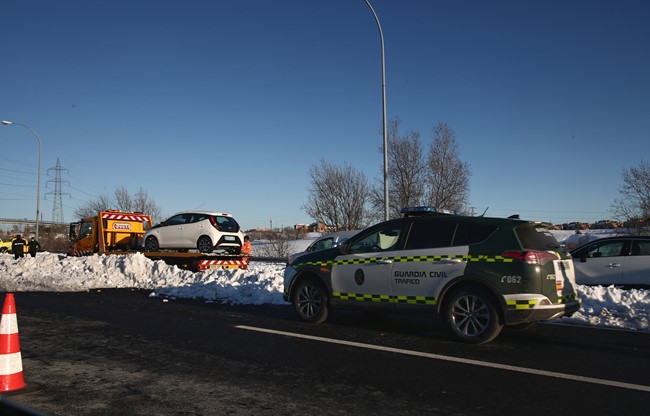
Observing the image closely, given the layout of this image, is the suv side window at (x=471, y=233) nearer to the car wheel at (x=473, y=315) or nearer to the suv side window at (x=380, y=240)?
the car wheel at (x=473, y=315)

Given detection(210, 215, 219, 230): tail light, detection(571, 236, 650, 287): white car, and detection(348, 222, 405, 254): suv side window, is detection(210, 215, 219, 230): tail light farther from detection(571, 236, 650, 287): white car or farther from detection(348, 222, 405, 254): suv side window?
detection(571, 236, 650, 287): white car

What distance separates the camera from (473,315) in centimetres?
738

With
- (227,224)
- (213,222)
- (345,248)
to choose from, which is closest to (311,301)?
(345,248)

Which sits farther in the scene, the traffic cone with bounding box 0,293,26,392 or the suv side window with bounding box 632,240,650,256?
the suv side window with bounding box 632,240,650,256

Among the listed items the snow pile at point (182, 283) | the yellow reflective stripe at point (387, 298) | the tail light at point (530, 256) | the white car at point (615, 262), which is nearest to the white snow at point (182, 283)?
the snow pile at point (182, 283)

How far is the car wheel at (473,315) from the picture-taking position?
23.7 ft

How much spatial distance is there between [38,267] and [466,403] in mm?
18234

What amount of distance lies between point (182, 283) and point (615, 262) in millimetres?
11476

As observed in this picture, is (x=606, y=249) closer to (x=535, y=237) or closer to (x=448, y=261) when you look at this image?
(x=535, y=237)

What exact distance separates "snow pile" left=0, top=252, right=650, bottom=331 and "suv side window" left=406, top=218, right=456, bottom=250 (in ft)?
10.7

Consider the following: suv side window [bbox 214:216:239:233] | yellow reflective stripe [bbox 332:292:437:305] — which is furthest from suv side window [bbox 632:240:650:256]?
suv side window [bbox 214:216:239:233]

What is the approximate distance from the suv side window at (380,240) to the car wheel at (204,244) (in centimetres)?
1017

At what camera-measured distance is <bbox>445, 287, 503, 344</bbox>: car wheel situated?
284 inches

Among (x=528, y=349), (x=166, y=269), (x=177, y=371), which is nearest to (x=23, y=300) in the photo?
(x=166, y=269)
